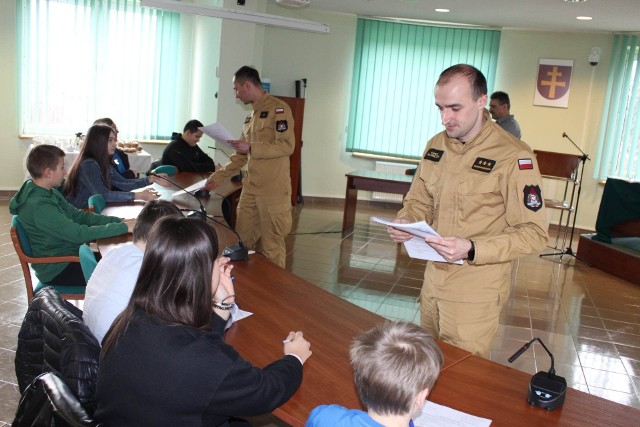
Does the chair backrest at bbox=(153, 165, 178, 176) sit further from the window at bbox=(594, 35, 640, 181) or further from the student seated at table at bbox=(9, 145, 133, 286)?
the window at bbox=(594, 35, 640, 181)

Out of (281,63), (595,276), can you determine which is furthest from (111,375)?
(281,63)

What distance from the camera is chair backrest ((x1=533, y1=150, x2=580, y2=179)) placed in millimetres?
7414

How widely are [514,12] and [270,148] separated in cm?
471

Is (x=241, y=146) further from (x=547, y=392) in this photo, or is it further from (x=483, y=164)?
(x=547, y=392)

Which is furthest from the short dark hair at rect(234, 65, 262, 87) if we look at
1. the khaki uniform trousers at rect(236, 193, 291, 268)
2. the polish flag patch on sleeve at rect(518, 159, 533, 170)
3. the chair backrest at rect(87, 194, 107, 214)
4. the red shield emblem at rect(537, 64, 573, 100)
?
the red shield emblem at rect(537, 64, 573, 100)

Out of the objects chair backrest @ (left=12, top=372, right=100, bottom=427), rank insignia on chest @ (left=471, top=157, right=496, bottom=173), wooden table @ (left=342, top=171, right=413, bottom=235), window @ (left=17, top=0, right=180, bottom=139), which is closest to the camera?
chair backrest @ (left=12, top=372, right=100, bottom=427)

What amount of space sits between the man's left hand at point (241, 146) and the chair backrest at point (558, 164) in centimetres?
416

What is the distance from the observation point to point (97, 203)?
395 cm

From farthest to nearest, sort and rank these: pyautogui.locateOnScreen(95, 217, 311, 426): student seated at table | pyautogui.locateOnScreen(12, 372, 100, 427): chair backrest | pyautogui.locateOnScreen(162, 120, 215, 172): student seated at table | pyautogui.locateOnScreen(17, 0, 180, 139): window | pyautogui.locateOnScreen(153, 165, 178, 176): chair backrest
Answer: pyautogui.locateOnScreen(17, 0, 180, 139): window < pyautogui.locateOnScreen(162, 120, 215, 172): student seated at table < pyautogui.locateOnScreen(153, 165, 178, 176): chair backrest < pyautogui.locateOnScreen(95, 217, 311, 426): student seated at table < pyautogui.locateOnScreen(12, 372, 100, 427): chair backrest

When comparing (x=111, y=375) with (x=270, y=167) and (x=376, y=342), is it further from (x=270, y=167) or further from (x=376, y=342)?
(x=270, y=167)

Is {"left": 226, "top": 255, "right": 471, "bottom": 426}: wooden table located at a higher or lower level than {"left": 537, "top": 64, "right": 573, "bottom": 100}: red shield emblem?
lower

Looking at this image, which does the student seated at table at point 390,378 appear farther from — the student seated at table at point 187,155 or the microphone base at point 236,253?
the student seated at table at point 187,155

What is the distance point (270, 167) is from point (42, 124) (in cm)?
478

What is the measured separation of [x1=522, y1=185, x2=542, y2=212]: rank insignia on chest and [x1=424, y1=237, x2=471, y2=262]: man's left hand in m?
0.26
